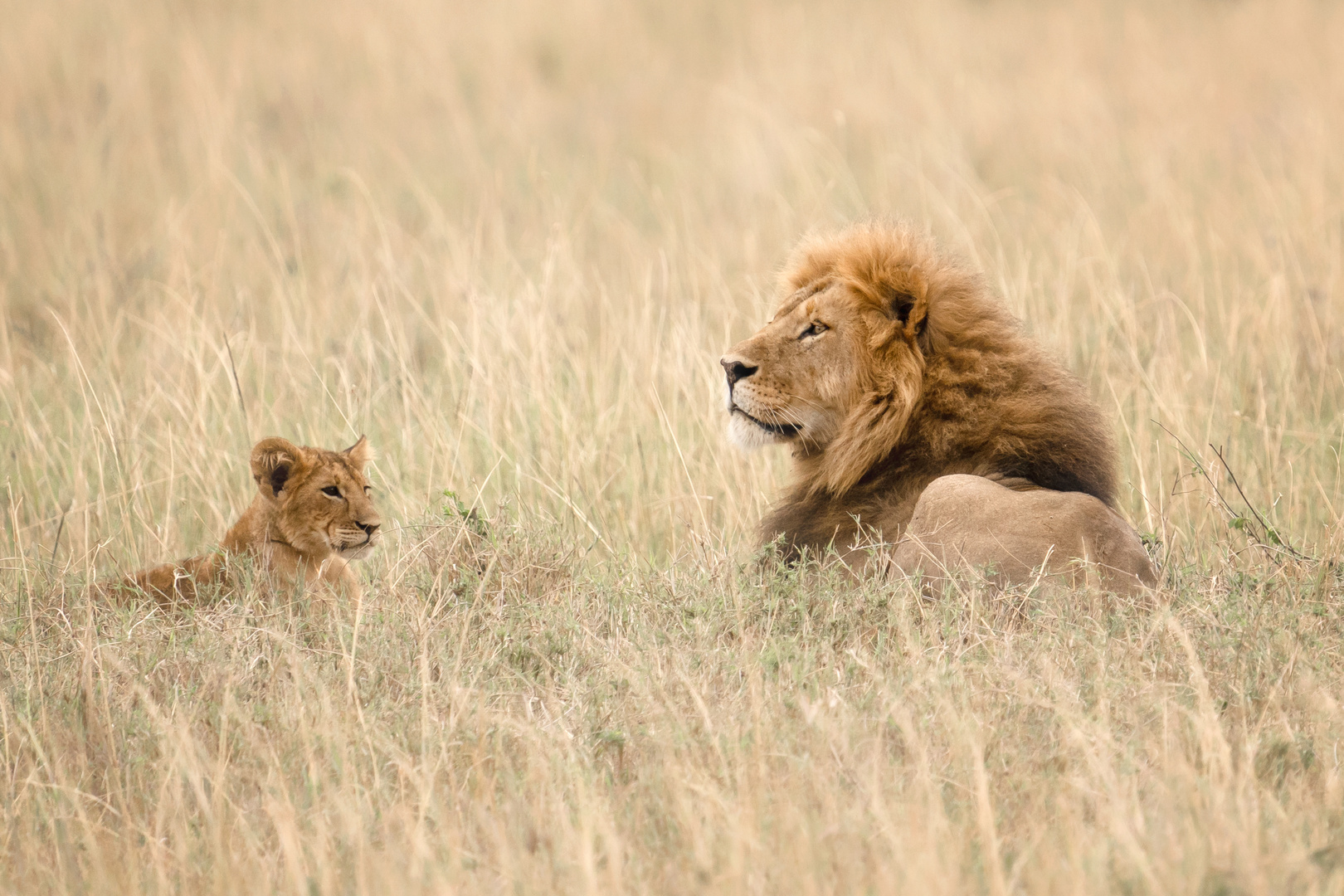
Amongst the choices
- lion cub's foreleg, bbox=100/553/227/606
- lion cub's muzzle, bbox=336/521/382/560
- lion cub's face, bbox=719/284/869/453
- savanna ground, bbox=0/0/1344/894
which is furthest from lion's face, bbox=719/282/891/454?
lion cub's foreleg, bbox=100/553/227/606

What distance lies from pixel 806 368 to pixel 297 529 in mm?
1551

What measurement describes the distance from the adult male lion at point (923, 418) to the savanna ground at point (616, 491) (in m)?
0.16

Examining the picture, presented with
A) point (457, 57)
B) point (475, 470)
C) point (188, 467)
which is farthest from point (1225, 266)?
point (457, 57)

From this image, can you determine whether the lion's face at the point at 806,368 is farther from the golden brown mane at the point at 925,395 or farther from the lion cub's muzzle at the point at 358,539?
the lion cub's muzzle at the point at 358,539

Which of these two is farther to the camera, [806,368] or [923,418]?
[806,368]

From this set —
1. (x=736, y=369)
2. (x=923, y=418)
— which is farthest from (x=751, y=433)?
(x=923, y=418)

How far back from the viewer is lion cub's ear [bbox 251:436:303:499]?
3682 mm

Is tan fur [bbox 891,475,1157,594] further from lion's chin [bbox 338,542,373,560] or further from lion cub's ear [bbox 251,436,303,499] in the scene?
lion cub's ear [bbox 251,436,303,499]

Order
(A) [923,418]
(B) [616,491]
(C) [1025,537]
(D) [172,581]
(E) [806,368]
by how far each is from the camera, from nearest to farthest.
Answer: (C) [1025,537]
(A) [923,418]
(E) [806,368]
(D) [172,581]
(B) [616,491]

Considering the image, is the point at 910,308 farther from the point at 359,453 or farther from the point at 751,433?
the point at 359,453

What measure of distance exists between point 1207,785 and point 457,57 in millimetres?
11885

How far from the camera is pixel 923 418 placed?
3555 mm

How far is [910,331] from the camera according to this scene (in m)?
3.55

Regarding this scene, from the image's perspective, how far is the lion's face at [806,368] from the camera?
3633 mm
